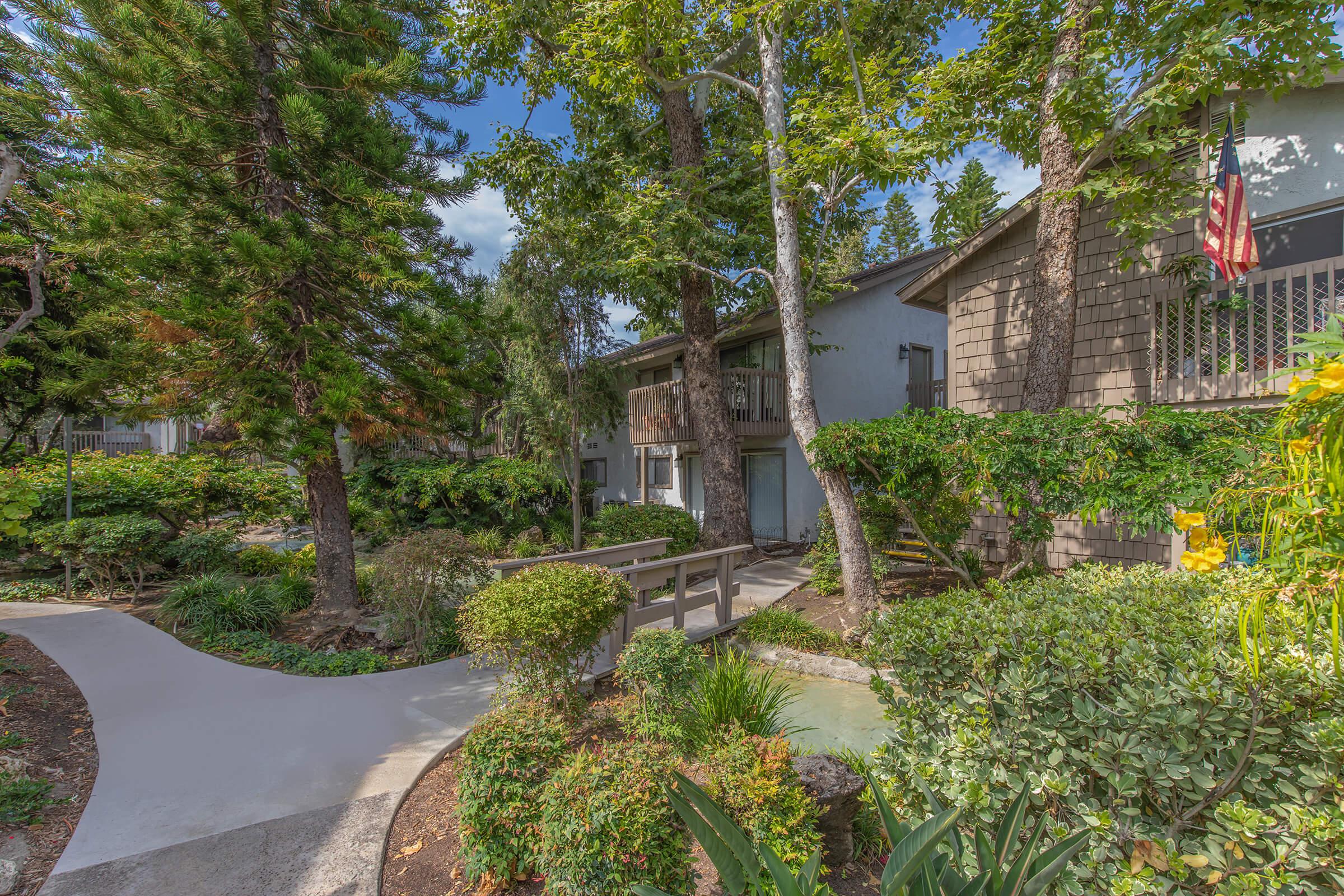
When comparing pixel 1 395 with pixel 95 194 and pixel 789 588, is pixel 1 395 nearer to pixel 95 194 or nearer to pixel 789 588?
pixel 95 194

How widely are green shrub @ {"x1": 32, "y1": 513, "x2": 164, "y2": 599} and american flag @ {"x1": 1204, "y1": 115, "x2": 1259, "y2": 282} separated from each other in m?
14.2

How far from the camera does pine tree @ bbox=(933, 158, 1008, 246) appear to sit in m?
8.45

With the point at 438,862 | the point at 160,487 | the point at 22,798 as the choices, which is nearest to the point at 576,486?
the point at 160,487

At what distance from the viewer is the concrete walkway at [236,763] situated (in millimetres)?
3035

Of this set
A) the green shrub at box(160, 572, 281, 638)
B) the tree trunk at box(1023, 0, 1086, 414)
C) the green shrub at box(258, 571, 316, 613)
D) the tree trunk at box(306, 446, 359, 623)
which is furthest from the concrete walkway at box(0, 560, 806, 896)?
the tree trunk at box(1023, 0, 1086, 414)

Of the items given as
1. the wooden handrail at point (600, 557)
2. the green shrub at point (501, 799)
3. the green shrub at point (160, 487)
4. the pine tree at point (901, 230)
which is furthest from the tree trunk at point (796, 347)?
the pine tree at point (901, 230)

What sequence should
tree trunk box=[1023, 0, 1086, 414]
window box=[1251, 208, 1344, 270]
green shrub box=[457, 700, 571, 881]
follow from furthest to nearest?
tree trunk box=[1023, 0, 1086, 414] → window box=[1251, 208, 1344, 270] → green shrub box=[457, 700, 571, 881]

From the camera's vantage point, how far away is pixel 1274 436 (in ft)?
4.67

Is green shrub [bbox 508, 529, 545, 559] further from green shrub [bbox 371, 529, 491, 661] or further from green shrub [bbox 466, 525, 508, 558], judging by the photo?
green shrub [bbox 371, 529, 491, 661]

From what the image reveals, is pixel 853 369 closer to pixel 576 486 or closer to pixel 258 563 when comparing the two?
pixel 576 486

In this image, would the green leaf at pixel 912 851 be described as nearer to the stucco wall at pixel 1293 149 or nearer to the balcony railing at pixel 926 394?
the stucco wall at pixel 1293 149

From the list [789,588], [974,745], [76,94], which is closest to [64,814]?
[974,745]

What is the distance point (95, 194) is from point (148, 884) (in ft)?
22.3

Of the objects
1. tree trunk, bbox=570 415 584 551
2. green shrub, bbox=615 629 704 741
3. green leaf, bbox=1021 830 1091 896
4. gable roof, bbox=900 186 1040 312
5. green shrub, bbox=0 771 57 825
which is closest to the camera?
green leaf, bbox=1021 830 1091 896
